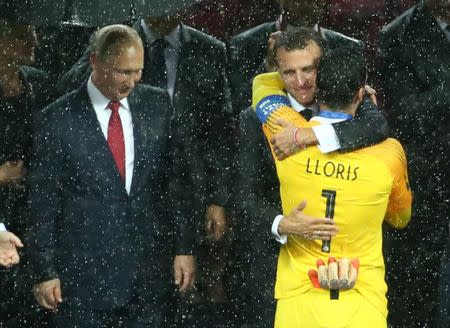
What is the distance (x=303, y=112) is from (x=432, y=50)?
112 centimetres

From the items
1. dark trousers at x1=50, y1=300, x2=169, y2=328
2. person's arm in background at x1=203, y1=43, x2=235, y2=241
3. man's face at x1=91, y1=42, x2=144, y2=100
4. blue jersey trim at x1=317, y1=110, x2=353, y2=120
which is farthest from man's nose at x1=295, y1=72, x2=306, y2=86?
dark trousers at x1=50, y1=300, x2=169, y2=328

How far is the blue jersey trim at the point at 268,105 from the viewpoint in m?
6.78

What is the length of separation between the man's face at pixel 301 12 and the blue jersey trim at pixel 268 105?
40.0 inches

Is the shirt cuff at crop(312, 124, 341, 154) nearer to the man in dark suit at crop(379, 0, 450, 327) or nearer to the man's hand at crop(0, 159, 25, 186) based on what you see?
the man in dark suit at crop(379, 0, 450, 327)

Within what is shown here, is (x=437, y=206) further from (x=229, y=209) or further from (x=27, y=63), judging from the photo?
(x=27, y=63)

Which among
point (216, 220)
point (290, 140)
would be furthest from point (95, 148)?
point (290, 140)

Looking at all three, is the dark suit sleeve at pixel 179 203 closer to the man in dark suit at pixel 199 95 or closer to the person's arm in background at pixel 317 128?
the man in dark suit at pixel 199 95

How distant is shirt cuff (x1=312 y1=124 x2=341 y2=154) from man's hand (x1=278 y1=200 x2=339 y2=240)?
0.75 feet

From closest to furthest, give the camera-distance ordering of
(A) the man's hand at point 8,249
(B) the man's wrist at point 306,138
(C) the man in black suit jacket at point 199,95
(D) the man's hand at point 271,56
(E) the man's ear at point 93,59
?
(B) the man's wrist at point 306,138, (A) the man's hand at point 8,249, (E) the man's ear at point 93,59, (D) the man's hand at point 271,56, (C) the man in black suit jacket at point 199,95

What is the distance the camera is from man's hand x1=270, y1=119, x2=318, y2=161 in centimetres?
650

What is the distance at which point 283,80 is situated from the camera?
6.94 metres

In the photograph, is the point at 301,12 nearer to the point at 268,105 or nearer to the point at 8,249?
the point at 268,105

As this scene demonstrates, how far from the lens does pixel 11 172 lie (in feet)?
25.4

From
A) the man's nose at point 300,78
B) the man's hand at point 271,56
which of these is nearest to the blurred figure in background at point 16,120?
the man's hand at point 271,56
